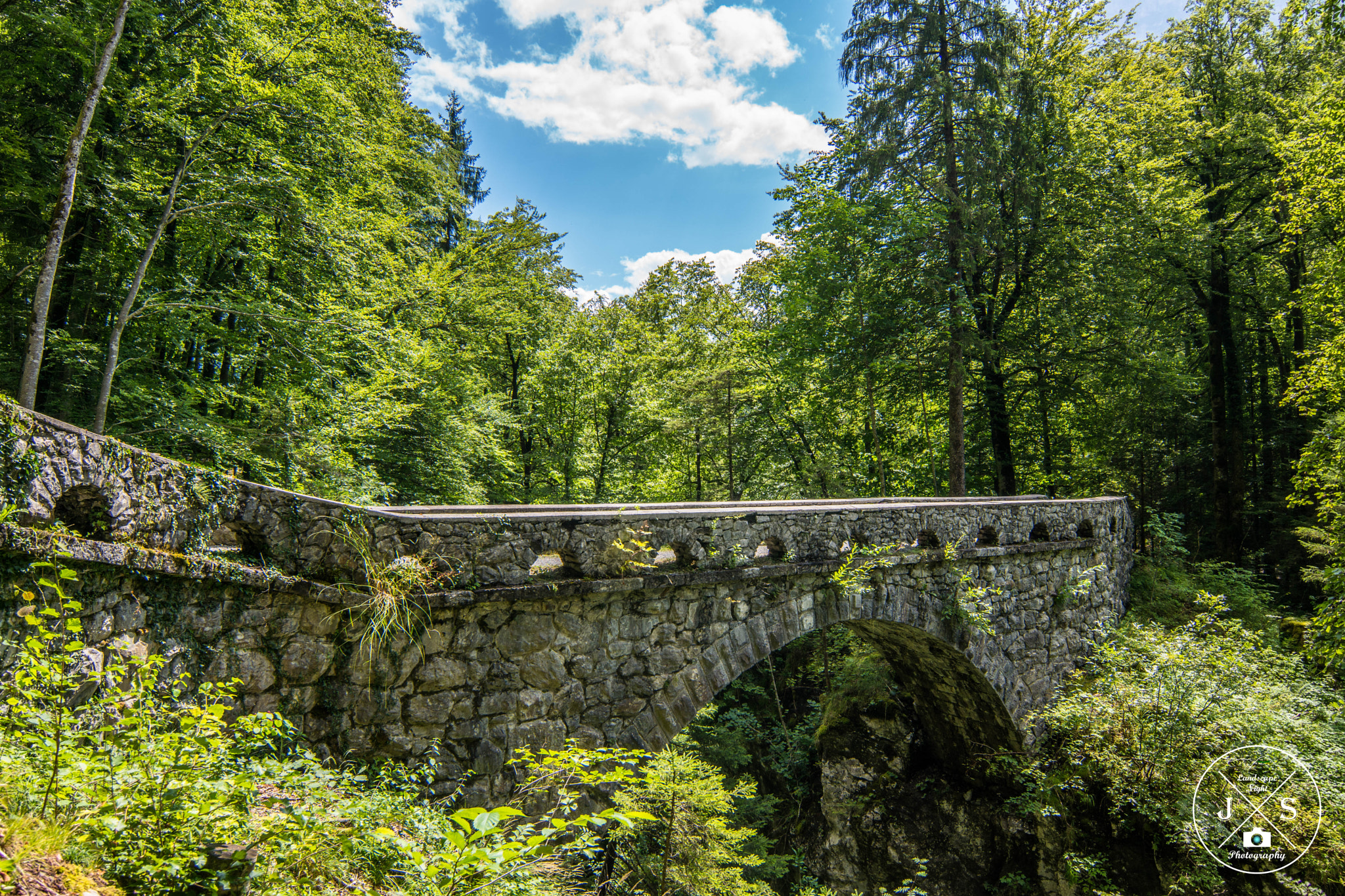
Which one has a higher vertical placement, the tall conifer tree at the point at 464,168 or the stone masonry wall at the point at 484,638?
the tall conifer tree at the point at 464,168

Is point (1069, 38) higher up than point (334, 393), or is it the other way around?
point (1069, 38)

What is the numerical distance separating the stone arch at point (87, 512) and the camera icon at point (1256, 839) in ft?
29.2

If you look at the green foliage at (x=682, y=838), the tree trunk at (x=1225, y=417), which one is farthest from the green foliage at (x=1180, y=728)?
the tree trunk at (x=1225, y=417)

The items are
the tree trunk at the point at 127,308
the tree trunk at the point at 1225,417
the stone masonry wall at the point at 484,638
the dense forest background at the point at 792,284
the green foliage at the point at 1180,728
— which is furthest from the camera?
the tree trunk at the point at 1225,417

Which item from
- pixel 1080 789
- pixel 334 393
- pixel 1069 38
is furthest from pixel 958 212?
pixel 334 393

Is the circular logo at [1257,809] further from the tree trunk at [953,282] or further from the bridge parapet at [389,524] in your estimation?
the tree trunk at [953,282]

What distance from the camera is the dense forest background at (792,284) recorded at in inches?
263

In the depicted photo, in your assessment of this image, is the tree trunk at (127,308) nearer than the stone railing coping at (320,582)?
No

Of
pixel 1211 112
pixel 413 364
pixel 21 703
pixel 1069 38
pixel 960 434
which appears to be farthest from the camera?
pixel 1211 112

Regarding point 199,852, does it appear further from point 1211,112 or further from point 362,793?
point 1211,112

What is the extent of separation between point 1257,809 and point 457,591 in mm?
7397

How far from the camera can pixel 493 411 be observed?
40.7 feet

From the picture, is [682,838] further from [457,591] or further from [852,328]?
[852,328]

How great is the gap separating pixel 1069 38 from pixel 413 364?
14.2m
